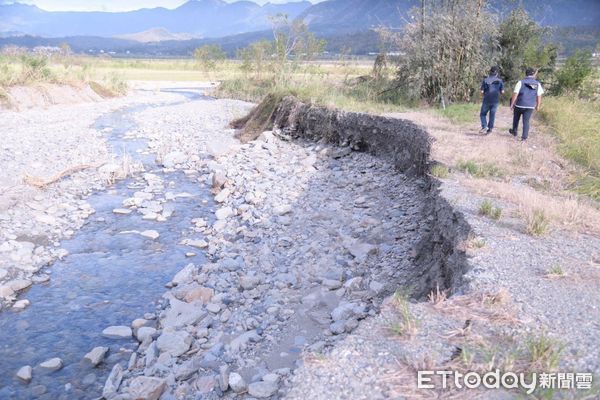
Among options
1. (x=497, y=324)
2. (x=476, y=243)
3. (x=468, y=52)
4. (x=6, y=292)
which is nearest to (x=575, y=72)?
(x=468, y=52)

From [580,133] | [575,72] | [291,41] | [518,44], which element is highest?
[291,41]

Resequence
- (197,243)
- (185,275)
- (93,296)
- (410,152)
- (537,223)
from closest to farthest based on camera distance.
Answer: (537,223), (93,296), (185,275), (197,243), (410,152)

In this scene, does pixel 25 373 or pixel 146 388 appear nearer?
pixel 146 388

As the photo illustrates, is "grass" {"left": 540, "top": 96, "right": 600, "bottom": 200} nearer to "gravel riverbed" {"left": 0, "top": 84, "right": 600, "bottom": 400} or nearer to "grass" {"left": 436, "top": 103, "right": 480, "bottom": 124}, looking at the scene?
"grass" {"left": 436, "top": 103, "right": 480, "bottom": 124}

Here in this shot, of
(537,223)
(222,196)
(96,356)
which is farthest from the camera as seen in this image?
(222,196)

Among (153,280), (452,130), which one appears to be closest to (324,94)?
(452,130)

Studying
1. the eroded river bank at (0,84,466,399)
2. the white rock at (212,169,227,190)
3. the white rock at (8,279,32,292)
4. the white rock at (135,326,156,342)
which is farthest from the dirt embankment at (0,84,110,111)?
the white rock at (135,326,156,342)

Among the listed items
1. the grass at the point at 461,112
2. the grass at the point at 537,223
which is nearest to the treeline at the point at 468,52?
the grass at the point at 461,112

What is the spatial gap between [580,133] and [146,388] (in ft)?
35.8

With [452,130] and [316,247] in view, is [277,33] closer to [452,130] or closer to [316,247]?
[452,130]

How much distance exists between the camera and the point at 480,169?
8109 mm

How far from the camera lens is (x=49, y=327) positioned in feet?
20.7

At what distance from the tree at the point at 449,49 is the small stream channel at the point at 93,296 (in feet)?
32.0

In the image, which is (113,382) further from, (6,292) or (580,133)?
(580,133)
